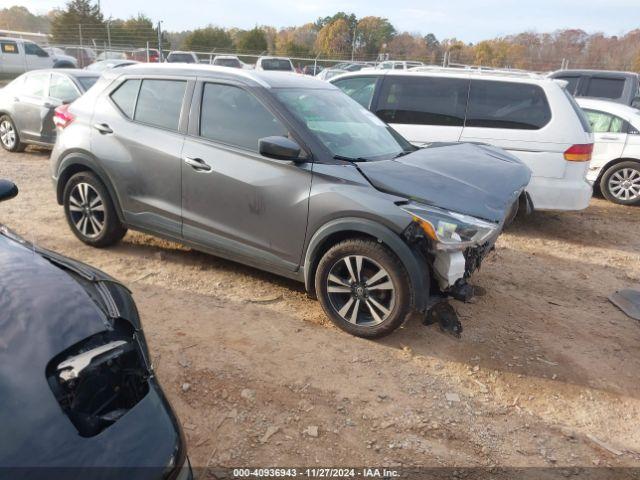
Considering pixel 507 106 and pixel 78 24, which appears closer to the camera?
pixel 507 106

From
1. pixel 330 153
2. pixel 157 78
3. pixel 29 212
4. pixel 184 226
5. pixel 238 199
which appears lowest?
pixel 29 212

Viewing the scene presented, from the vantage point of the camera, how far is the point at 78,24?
36312 millimetres

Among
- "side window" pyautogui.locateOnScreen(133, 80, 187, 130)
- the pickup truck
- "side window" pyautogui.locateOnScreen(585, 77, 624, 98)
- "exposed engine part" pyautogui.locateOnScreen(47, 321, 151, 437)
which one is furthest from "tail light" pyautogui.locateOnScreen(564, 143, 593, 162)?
the pickup truck

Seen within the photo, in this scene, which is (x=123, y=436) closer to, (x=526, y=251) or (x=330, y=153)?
(x=330, y=153)

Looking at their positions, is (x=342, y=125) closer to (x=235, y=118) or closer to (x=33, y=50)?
(x=235, y=118)

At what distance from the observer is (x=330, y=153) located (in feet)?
12.3

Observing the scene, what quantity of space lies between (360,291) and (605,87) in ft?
30.0

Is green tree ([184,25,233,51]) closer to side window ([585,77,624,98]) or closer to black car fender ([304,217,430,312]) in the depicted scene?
side window ([585,77,624,98])

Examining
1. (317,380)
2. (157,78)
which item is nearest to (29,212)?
(157,78)

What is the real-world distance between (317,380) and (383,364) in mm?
487

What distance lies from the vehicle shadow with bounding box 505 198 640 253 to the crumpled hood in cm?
254

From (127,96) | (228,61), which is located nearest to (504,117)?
(127,96)

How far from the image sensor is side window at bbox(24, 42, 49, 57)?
2392 centimetres

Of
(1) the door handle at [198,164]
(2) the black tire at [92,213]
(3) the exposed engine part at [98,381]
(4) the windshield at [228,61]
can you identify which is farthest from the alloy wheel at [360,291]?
(4) the windshield at [228,61]
